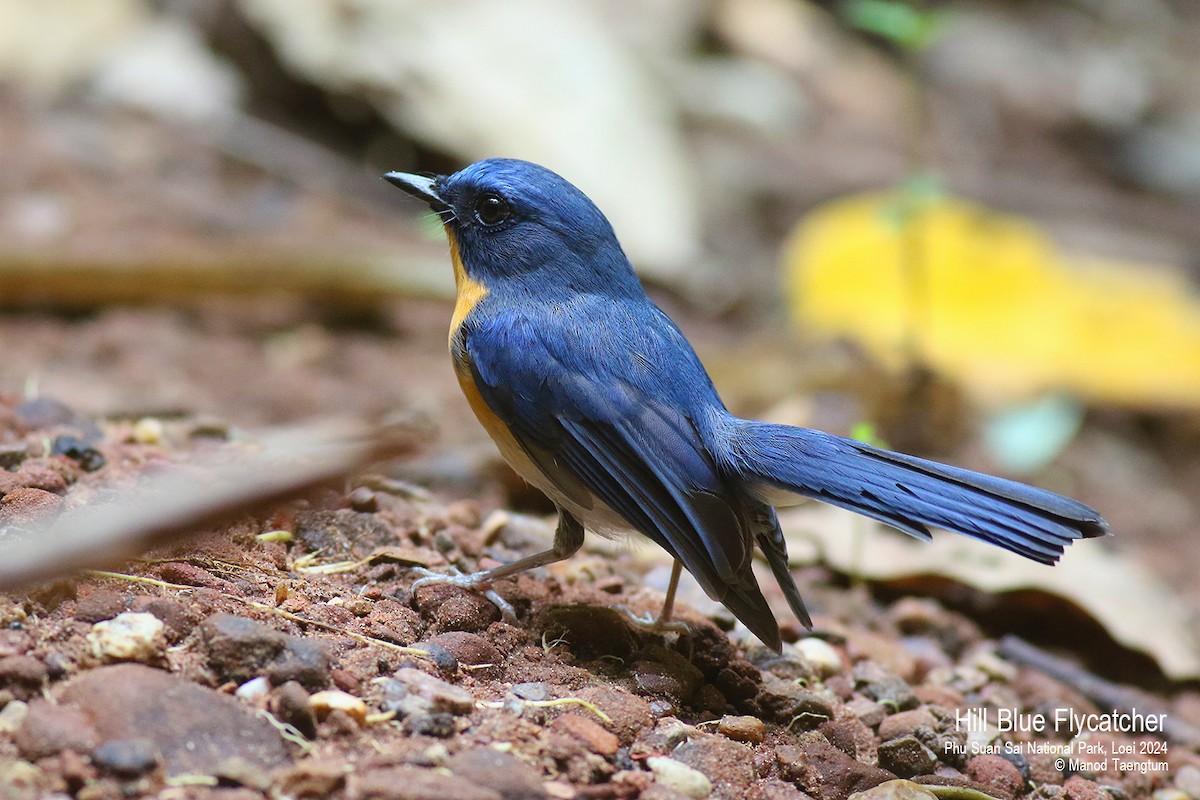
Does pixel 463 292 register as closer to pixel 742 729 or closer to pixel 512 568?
pixel 512 568

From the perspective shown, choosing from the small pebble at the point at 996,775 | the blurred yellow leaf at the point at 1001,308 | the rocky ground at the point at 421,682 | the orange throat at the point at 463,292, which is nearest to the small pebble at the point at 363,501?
the rocky ground at the point at 421,682

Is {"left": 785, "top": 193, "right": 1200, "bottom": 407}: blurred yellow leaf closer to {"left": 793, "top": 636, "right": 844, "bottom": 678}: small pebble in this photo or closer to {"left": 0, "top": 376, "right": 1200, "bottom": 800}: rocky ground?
{"left": 0, "top": 376, "right": 1200, "bottom": 800}: rocky ground

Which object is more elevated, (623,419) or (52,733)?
(623,419)

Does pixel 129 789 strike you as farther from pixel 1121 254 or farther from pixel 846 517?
pixel 1121 254

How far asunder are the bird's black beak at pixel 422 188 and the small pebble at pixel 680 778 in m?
1.92

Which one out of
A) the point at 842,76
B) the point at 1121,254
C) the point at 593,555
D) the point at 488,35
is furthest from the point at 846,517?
the point at 842,76

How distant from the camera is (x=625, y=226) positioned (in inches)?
281

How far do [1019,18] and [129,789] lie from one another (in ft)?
37.6

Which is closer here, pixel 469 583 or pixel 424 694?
pixel 424 694

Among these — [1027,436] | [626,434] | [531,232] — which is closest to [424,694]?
[626,434]

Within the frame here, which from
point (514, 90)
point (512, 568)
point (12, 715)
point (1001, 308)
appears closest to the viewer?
point (12, 715)

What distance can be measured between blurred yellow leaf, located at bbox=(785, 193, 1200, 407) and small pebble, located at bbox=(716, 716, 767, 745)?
392 cm

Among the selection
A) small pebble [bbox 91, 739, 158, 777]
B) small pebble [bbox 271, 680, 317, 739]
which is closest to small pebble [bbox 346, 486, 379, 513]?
small pebble [bbox 271, 680, 317, 739]

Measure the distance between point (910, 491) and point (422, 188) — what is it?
1847mm
